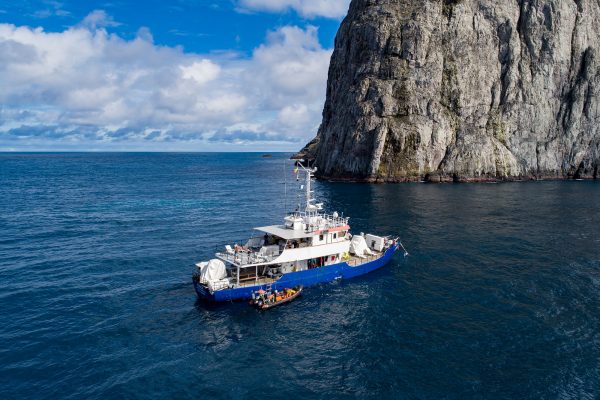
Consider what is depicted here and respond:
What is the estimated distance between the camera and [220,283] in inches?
1545

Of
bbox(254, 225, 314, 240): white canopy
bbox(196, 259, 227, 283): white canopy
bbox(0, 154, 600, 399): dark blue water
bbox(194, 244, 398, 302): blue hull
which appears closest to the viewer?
bbox(0, 154, 600, 399): dark blue water

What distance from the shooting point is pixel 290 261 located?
44000mm

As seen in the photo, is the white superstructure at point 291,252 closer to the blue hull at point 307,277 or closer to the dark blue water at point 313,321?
the blue hull at point 307,277

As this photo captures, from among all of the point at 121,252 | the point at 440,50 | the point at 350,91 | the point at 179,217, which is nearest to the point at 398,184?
the point at 350,91

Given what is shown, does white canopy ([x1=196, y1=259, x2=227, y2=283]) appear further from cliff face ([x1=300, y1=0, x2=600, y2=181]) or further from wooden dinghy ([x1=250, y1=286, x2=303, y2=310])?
cliff face ([x1=300, y1=0, x2=600, y2=181])

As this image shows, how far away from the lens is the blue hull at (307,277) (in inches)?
1529

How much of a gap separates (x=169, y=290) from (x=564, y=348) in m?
34.4

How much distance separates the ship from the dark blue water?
1534 mm

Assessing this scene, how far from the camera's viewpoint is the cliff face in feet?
417

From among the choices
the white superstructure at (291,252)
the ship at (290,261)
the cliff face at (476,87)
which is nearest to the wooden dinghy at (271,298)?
the ship at (290,261)

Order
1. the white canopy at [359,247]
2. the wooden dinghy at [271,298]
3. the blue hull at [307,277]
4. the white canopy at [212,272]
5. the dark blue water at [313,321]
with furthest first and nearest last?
the white canopy at [359,247] < the white canopy at [212,272] < the blue hull at [307,277] < the wooden dinghy at [271,298] < the dark blue water at [313,321]

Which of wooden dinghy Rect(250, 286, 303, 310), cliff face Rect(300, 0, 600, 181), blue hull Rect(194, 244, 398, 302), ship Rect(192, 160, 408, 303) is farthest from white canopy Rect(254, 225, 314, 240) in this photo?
cliff face Rect(300, 0, 600, 181)

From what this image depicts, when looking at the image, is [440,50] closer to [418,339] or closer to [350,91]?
[350,91]

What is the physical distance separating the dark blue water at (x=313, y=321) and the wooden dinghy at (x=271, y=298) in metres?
0.76
